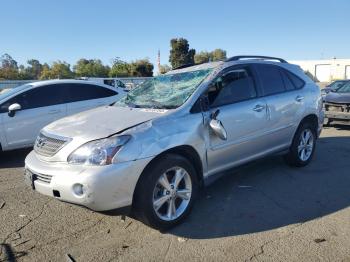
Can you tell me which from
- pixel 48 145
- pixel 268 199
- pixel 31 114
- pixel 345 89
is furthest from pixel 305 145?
pixel 345 89

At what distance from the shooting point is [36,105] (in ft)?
24.9

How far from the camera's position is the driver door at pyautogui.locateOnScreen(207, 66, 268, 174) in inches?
176

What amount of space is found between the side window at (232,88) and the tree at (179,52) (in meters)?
66.6

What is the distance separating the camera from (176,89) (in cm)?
474

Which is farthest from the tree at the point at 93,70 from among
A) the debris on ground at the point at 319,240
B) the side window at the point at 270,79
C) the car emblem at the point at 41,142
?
the debris on ground at the point at 319,240

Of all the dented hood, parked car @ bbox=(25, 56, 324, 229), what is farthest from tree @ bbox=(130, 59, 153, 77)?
the dented hood

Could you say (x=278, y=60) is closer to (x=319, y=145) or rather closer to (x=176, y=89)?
(x=176, y=89)

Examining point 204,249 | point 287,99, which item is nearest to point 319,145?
point 287,99

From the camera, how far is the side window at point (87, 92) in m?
8.27

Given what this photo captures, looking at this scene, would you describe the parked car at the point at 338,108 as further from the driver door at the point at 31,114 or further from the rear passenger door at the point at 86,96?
the driver door at the point at 31,114

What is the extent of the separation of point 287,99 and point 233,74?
1174 millimetres

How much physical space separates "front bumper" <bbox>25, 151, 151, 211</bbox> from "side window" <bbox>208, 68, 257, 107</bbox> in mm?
1397

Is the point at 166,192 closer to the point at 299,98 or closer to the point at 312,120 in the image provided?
the point at 299,98

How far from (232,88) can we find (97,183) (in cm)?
230
